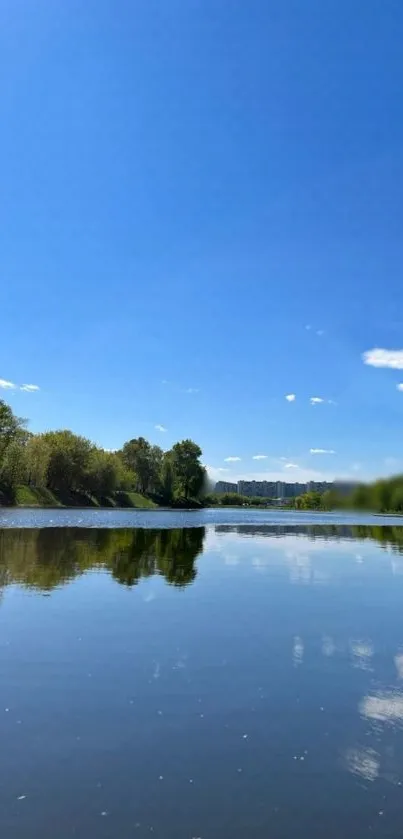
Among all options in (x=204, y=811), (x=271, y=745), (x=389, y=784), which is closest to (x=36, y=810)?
(x=204, y=811)

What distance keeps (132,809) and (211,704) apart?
329cm

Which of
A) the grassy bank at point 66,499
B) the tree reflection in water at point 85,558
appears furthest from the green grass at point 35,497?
the tree reflection in water at point 85,558

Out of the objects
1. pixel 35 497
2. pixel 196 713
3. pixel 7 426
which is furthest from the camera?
pixel 35 497

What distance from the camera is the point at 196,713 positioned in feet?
29.2

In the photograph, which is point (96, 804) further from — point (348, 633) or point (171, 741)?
point (348, 633)

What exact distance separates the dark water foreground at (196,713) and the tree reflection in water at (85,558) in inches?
54.3

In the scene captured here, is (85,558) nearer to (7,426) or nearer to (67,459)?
(7,426)

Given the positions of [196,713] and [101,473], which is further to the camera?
[101,473]

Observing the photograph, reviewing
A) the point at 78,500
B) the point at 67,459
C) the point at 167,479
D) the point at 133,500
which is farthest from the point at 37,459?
the point at 167,479

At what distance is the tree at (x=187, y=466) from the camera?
544 ft

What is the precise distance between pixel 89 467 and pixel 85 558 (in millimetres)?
105051

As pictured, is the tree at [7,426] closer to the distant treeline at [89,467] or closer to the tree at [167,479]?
the distant treeline at [89,467]

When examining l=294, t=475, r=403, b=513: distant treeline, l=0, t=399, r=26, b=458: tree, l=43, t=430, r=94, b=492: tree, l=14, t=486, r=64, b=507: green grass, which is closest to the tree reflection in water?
l=0, t=399, r=26, b=458: tree

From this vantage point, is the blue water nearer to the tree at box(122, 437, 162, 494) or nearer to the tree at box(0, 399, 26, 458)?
the tree at box(0, 399, 26, 458)
